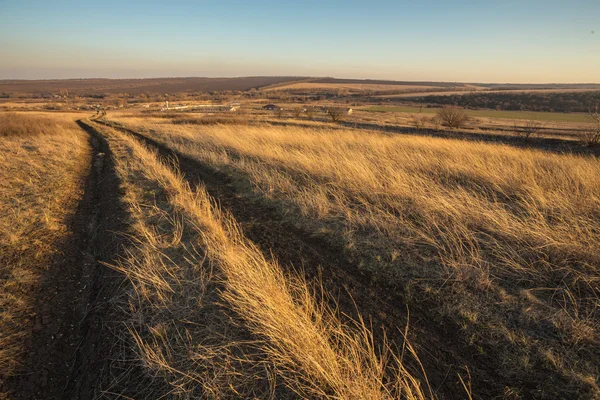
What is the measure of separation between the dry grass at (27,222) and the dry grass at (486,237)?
4097 mm

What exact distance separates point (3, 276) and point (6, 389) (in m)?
2.27

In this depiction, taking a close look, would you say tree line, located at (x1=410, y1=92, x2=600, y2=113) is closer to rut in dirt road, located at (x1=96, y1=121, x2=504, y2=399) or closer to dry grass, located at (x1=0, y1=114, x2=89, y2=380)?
rut in dirt road, located at (x1=96, y1=121, x2=504, y2=399)

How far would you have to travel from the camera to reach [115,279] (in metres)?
3.71

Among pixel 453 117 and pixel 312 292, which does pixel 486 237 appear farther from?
pixel 453 117

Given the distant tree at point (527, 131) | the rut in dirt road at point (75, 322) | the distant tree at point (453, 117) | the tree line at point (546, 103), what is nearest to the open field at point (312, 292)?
the rut in dirt road at point (75, 322)

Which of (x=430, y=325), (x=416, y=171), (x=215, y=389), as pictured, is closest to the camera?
(x=215, y=389)

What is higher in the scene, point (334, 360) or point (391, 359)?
point (334, 360)

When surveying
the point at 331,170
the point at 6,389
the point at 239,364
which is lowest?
the point at 6,389

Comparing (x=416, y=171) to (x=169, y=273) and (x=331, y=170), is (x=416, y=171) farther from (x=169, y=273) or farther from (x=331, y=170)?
(x=169, y=273)

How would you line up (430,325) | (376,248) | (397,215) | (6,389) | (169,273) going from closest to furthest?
(6,389)
(430,325)
(169,273)
(376,248)
(397,215)

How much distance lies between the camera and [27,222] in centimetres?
550

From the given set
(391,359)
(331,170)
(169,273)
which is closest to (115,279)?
(169,273)

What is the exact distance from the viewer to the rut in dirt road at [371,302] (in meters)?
2.37

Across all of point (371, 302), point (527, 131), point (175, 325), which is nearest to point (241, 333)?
point (175, 325)
